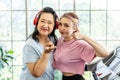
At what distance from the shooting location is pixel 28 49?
226 centimetres

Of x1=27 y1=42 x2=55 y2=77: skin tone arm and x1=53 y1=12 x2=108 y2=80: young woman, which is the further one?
x1=53 y1=12 x2=108 y2=80: young woman

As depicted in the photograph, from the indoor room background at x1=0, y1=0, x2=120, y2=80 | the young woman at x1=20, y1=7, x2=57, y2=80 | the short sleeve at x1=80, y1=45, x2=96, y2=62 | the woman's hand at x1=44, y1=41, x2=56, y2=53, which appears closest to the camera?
the woman's hand at x1=44, y1=41, x2=56, y2=53

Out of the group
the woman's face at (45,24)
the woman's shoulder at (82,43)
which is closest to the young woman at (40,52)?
the woman's face at (45,24)

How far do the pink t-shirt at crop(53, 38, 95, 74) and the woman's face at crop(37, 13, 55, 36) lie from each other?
0.66 ft

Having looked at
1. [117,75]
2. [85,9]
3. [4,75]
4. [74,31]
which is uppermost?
[85,9]

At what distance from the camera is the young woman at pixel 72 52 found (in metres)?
2.34

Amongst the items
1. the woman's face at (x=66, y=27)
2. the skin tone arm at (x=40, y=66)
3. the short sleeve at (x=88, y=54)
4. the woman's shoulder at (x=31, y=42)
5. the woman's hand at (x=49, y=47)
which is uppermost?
the woman's face at (x=66, y=27)

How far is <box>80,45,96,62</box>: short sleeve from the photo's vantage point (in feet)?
7.62

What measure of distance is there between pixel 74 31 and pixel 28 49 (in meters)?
0.39

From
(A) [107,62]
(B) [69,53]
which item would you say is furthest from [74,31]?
(A) [107,62]

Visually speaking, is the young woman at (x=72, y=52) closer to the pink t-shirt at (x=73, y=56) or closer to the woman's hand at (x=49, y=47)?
the pink t-shirt at (x=73, y=56)

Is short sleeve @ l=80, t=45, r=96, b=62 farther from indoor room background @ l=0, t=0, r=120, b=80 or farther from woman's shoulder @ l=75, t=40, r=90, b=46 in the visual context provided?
indoor room background @ l=0, t=0, r=120, b=80

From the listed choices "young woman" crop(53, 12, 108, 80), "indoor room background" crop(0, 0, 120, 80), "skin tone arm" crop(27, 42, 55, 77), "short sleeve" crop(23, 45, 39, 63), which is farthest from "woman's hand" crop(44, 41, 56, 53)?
"indoor room background" crop(0, 0, 120, 80)

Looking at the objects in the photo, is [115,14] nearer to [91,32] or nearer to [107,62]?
[91,32]
